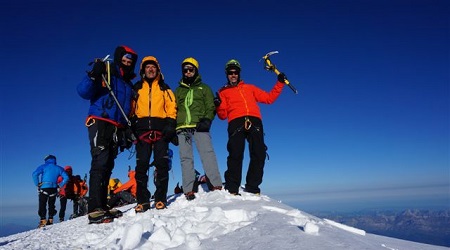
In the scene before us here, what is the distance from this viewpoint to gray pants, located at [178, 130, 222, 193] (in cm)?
633

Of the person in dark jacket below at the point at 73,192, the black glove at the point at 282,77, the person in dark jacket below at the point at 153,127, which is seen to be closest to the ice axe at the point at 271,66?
the black glove at the point at 282,77

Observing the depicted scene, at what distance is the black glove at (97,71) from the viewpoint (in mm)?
4957

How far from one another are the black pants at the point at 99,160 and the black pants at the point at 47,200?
7.36 m

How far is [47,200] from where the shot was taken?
1101 cm

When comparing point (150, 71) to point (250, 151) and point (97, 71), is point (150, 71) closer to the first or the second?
point (97, 71)

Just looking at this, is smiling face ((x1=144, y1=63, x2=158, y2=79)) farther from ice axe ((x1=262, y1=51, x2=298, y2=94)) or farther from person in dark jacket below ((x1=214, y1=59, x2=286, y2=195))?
ice axe ((x1=262, y1=51, x2=298, y2=94))

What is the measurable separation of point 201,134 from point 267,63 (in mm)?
3050

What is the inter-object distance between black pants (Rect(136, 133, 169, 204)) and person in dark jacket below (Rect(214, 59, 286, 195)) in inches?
57.6

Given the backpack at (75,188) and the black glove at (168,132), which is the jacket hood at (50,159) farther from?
A: the black glove at (168,132)

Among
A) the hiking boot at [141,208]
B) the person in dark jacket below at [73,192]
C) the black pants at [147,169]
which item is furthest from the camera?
the person in dark jacket below at [73,192]

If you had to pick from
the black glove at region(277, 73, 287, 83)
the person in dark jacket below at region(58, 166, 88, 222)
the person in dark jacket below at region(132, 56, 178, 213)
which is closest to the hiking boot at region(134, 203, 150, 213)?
the person in dark jacket below at region(132, 56, 178, 213)

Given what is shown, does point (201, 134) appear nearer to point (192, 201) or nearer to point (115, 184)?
point (192, 201)

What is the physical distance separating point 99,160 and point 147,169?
0.97 m

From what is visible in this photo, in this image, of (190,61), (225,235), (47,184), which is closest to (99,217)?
(225,235)
